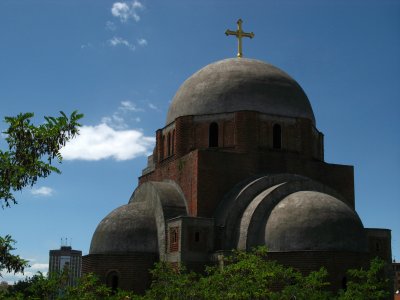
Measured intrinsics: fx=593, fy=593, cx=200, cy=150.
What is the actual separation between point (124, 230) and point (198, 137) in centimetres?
432

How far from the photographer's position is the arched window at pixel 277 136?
68.9ft

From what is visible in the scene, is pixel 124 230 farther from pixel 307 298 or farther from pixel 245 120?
pixel 307 298

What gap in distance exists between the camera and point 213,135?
21125 mm

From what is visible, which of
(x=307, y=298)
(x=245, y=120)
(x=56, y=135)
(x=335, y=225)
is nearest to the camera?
(x=56, y=135)

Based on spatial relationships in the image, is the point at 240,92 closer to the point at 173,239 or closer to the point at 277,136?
the point at 277,136

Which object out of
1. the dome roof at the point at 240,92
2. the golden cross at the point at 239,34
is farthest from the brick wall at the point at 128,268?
the golden cross at the point at 239,34

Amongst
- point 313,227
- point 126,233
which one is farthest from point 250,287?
point 126,233

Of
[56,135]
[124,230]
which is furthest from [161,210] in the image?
[56,135]

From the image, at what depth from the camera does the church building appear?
1680 centimetres

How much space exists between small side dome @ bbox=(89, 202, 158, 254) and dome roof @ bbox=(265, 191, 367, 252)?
4215mm

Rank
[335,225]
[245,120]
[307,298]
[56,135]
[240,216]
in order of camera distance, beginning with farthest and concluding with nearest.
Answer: [245,120], [240,216], [335,225], [307,298], [56,135]

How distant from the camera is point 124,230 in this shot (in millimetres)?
19094

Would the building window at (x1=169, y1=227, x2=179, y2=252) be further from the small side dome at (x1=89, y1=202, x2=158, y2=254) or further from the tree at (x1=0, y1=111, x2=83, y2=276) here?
the tree at (x1=0, y1=111, x2=83, y2=276)

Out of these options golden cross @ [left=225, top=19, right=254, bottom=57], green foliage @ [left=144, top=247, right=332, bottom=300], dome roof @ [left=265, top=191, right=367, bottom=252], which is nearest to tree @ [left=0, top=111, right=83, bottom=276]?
green foliage @ [left=144, top=247, right=332, bottom=300]
